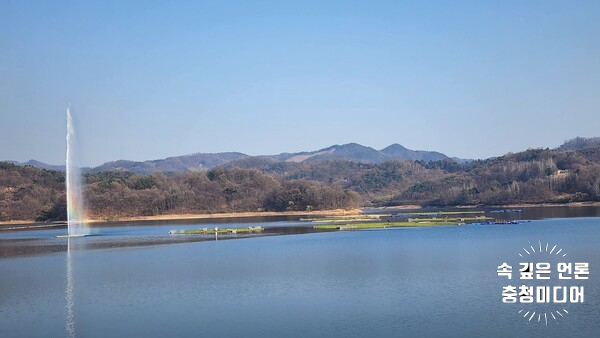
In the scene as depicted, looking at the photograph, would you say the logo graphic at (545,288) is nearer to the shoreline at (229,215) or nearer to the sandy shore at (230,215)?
the shoreline at (229,215)

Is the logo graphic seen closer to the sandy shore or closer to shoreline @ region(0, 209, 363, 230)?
shoreline @ region(0, 209, 363, 230)

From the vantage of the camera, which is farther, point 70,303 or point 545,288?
point 70,303

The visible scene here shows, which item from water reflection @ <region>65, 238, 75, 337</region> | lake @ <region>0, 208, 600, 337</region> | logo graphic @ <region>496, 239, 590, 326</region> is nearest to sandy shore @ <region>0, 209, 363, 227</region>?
lake @ <region>0, 208, 600, 337</region>

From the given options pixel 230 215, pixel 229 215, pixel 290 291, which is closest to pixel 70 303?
pixel 290 291

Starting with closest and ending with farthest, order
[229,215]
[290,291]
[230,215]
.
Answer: [290,291] < [229,215] < [230,215]

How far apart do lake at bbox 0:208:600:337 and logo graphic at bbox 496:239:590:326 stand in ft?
1.17

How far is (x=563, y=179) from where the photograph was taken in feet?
600

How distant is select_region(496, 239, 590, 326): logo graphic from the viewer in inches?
1162

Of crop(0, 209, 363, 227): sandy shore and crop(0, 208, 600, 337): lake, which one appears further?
crop(0, 209, 363, 227): sandy shore

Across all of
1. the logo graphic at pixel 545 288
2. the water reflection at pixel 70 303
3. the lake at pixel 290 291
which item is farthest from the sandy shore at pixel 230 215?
the logo graphic at pixel 545 288

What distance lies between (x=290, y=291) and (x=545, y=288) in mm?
13300

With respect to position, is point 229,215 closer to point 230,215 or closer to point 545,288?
point 230,215

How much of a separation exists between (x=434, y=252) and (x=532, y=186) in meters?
143

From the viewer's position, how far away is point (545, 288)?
A: 1335 inches
